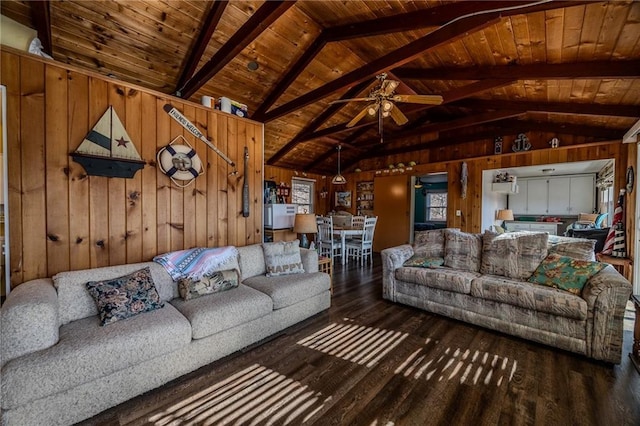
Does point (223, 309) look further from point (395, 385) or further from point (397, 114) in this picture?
point (397, 114)

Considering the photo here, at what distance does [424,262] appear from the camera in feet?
10.8

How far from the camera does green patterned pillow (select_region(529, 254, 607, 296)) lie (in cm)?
231

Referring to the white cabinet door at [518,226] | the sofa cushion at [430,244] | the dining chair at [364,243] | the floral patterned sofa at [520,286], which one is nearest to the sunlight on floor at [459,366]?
Answer: the floral patterned sofa at [520,286]

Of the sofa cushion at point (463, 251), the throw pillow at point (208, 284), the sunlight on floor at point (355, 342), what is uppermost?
the sofa cushion at point (463, 251)

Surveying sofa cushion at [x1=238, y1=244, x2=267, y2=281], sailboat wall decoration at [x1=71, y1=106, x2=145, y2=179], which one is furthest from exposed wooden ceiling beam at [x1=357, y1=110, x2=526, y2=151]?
sailboat wall decoration at [x1=71, y1=106, x2=145, y2=179]

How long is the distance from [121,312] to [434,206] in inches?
366

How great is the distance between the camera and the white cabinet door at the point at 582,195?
603 centimetres

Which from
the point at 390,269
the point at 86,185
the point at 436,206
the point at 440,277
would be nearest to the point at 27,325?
the point at 86,185

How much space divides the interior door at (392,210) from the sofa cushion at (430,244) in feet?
10.0

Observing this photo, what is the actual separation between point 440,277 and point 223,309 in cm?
231

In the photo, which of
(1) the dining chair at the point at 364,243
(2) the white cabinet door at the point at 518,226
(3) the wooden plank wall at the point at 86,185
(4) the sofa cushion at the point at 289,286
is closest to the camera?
(3) the wooden plank wall at the point at 86,185

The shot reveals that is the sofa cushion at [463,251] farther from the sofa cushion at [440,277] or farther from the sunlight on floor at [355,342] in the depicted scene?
the sunlight on floor at [355,342]

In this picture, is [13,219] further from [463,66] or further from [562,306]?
[463,66]

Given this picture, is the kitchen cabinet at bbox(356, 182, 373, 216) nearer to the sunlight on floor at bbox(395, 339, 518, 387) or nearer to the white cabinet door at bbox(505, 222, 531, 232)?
the white cabinet door at bbox(505, 222, 531, 232)
